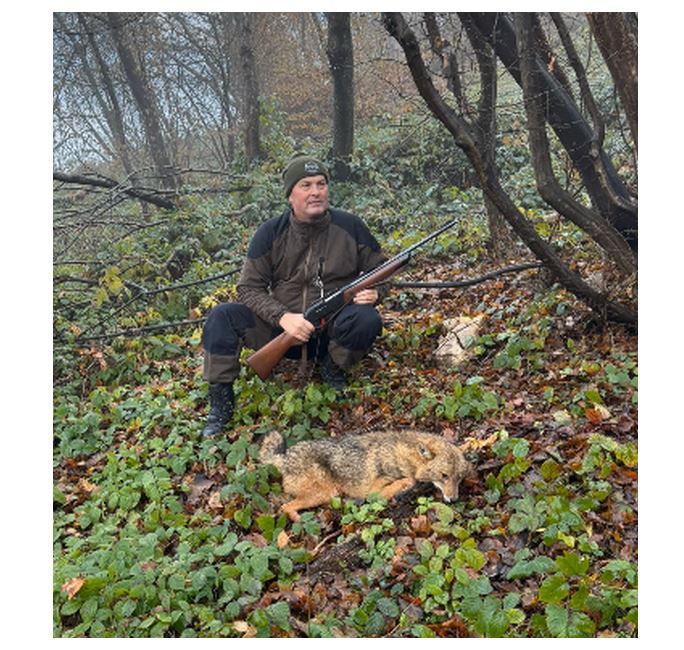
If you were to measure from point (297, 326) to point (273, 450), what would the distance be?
1.01 m

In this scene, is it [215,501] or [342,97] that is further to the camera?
[342,97]

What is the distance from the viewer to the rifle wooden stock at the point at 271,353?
506cm

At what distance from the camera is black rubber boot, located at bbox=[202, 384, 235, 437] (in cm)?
504

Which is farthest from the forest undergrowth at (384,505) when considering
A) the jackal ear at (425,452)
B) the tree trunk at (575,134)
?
the tree trunk at (575,134)

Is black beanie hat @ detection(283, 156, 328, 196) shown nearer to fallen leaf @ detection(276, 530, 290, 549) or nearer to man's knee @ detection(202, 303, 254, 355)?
man's knee @ detection(202, 303, 254, 355)

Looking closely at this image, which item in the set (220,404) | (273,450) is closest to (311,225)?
(220,404)

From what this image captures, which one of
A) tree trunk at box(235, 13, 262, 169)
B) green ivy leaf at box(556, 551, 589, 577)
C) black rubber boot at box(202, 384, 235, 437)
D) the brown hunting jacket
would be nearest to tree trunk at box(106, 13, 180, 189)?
tree trunk at box(235, 13, 262, 169)

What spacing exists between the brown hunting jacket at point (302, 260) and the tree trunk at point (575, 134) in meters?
1.88

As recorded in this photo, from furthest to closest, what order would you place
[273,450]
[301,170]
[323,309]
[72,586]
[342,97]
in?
[342,97] < [323,309] < [301,170] < [273,450] < [72,586]

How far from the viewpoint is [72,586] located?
11.0ft

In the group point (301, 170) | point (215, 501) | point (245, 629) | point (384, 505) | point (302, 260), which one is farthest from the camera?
point (302, 260)

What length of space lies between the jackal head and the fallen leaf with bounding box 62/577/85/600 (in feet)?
6.50

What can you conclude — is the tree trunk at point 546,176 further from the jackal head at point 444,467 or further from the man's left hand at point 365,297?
Result: the jackal head at point 444,467

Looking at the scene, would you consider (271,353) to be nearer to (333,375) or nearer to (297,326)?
(297,326)
